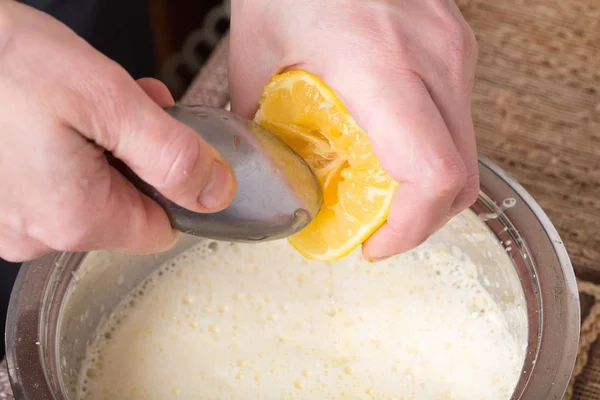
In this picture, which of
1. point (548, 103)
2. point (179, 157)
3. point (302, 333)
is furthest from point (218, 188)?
point (548, 103)

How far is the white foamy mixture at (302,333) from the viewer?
81cm

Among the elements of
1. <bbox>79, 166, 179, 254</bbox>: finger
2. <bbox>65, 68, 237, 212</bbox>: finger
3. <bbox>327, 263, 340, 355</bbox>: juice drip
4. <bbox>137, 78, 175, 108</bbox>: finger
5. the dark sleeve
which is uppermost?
<bbox>65, 68, 237, 212</bbox>: finger

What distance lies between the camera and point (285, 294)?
906 mm

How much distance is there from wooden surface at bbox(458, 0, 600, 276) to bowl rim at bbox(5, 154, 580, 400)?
0.55 feet

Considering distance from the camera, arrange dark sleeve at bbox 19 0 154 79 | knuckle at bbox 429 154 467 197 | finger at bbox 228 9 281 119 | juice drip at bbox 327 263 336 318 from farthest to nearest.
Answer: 1. dark sleeve at bbox 19 0 154 79
2. juice drip at bbox 327 263 336 318
3. finger at bbox 228 9 281 119
4. knuckle at bbox 429 154 467 197

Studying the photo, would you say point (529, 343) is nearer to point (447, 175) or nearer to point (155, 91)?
point (447, 175)

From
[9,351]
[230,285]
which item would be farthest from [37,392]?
[230,285]

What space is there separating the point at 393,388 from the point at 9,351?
0.40 m

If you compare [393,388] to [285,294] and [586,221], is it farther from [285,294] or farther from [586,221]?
[586,221]

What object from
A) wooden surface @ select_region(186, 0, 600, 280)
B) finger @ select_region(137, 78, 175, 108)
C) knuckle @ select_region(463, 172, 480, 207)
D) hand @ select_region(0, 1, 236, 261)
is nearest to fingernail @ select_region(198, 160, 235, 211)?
hand @ select_region(0, 1, 236, 261)

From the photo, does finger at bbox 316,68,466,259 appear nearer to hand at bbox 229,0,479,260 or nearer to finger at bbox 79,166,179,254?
hand at bbox 229,0,479,260

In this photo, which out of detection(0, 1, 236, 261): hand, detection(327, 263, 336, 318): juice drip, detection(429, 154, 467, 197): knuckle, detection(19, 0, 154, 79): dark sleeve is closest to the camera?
detection(0, 1, 236, 261): hand

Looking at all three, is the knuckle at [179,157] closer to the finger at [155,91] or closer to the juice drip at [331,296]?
the finger at [155,91]

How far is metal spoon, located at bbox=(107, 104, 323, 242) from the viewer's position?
2.03 ft
